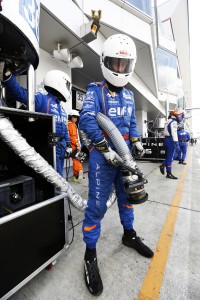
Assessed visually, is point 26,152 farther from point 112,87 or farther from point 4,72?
point 112,87

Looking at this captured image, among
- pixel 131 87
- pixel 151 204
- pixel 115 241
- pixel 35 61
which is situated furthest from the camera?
pixel 131 87

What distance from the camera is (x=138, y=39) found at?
5297mm

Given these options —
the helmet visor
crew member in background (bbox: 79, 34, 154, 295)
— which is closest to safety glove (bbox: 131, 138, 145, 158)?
crew member in background (bbox: 79, 34, 154, 295)

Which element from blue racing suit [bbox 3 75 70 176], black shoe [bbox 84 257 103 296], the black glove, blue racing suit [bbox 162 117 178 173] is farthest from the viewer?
blue racing suit [bbox 162 117 178 173]

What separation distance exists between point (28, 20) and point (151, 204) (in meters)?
2.70

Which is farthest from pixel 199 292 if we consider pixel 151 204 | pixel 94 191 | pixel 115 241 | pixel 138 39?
pixel 138 39

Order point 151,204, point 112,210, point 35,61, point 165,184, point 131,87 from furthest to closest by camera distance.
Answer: point 131,87 < point 165,184 < point 151,204 < point 112,210 < point 35,61

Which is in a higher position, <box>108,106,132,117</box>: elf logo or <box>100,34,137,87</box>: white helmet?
<box>100,34,137,87</box>: white helmet

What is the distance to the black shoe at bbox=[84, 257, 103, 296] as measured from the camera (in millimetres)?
1088

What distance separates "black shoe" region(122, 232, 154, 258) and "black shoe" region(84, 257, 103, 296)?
0.45 meters

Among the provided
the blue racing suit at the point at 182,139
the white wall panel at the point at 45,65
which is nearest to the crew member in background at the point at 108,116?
the white wall panel at the point at 45,65

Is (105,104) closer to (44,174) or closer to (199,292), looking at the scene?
(44,174)

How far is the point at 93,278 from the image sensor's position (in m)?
1.15

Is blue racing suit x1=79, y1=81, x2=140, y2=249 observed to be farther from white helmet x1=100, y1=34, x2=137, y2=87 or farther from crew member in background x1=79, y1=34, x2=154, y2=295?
white helmet x1=100, y1=34, x2=137, y2=87
